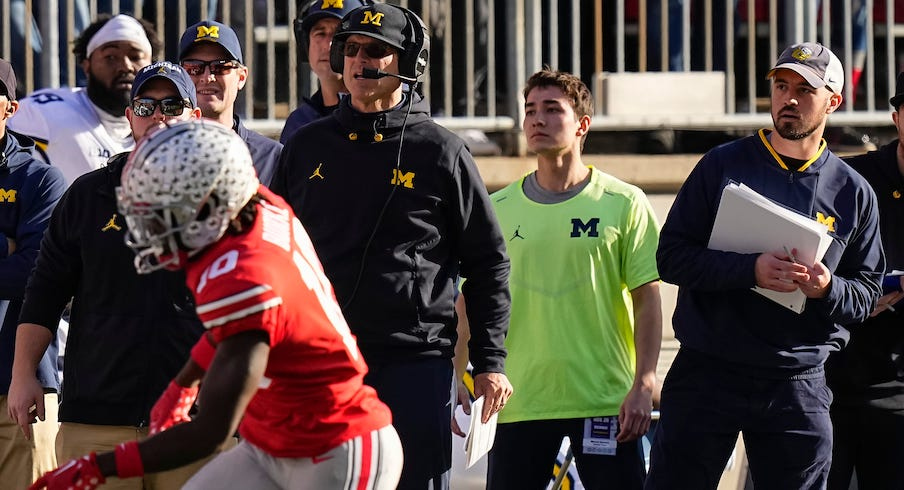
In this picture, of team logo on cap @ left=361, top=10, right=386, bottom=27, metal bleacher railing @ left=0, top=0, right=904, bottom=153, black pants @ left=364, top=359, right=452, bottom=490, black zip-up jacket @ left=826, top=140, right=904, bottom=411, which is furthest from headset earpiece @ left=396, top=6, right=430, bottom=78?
metal bleacher railing @ left=0, top=0, right=904, bottom=153

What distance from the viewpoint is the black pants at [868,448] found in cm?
690

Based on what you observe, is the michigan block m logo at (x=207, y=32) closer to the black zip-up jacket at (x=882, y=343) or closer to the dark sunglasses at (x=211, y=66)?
the dark sunglasses at (x=211, y=66)

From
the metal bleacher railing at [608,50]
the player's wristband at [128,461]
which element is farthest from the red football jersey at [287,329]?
the metal bleacher railing at [608,50]

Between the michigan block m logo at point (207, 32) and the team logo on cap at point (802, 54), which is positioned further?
the michigan block m logo at point (207, 32)

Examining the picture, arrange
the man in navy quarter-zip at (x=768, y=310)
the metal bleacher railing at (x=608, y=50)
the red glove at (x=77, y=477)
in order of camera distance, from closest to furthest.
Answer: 1. the red glove at (x=77, y=477)
2. the man in navy quarter-zip at (x=768, y=310)
3. the metal bleacher railing at (x=608, y=50)

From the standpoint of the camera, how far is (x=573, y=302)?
22.4ft

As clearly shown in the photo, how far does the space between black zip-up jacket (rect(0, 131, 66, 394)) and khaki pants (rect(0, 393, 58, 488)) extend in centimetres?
18

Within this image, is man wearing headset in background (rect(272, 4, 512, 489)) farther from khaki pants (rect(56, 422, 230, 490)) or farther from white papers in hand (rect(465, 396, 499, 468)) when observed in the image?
khaki pants (rect(56, 422, 230, 490))

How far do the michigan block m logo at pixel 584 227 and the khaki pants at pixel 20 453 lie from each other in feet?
7.40

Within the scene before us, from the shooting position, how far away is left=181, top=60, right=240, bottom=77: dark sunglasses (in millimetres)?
6777

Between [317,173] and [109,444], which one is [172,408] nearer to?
[317,173]

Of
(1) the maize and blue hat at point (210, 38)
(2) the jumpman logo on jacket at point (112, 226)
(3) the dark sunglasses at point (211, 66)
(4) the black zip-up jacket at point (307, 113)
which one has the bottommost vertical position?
(2) the jumpman logo on jacket at point (112, 226)

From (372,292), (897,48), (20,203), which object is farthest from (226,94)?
(897,48)

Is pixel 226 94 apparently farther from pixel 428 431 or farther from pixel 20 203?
pixel 428 431
